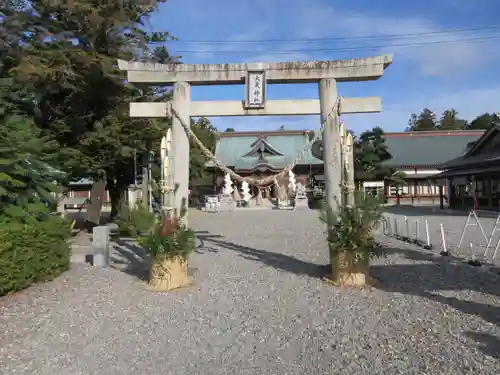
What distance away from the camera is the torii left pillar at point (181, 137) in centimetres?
945

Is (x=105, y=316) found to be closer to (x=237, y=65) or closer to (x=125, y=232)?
(x=237, y=65)

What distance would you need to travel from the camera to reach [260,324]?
19.9 ft

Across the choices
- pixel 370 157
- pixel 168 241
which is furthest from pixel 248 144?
pixel 168 241

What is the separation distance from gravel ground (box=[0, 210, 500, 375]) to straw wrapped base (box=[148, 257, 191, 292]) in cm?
30

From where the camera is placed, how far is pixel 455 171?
3173 centimetres

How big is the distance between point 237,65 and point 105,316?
17.9 ft

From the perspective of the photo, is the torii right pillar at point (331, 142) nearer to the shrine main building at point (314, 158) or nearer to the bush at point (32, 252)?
the bush at point (32, 252)

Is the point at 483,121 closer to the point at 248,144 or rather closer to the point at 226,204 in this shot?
the point at 248,144

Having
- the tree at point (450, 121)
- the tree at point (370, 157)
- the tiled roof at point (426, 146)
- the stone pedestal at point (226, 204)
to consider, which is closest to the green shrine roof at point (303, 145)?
the tiled roof at point (426, 146)

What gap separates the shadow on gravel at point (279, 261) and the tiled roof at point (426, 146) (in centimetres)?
3325

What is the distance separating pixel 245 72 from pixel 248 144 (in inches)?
1440

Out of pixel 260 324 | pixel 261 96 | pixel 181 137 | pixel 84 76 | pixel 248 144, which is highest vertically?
pixel 248 144

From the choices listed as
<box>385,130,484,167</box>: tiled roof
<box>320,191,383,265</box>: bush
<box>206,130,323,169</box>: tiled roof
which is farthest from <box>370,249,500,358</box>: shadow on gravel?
<box>385,130,484,167</box>: tiled roof

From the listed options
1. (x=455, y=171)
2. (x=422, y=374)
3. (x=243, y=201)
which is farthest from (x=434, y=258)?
(x=243, y=201)
